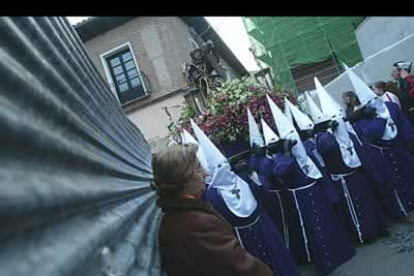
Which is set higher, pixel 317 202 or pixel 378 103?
pixel 378 103

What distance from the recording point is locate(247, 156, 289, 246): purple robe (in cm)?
482

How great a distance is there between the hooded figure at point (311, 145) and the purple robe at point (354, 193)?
104 millimetres

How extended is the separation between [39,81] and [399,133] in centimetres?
517

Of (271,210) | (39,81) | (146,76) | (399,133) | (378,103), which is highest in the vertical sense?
(146,76)

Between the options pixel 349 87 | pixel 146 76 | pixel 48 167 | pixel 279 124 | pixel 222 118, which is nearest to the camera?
pixel 48 167

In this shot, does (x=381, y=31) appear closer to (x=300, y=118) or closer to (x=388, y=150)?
(x=388, y=150)

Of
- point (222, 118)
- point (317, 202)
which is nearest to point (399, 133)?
point (317, 202)

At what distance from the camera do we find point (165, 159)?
2.01 meters

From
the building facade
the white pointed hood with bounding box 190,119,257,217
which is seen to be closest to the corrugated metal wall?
the white pointed hood with bounding box 190,119,257,217

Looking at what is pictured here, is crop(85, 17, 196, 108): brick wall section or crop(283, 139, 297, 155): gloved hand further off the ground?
crop(85, 17, 196, 108): brick wall section

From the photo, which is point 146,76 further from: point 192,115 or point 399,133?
point 399,133

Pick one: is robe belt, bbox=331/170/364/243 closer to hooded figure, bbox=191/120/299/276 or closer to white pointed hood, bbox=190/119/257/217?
hooded figure, bbox=191/120/299/276

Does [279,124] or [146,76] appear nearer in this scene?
[279,124]

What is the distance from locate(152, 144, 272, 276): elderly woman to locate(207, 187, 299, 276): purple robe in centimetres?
208
